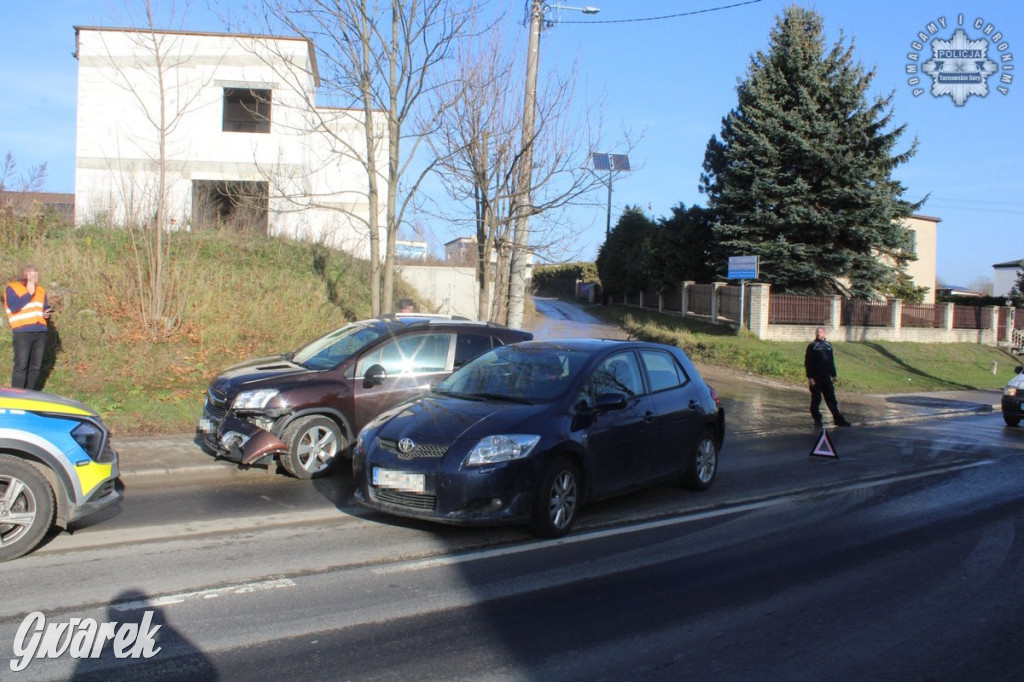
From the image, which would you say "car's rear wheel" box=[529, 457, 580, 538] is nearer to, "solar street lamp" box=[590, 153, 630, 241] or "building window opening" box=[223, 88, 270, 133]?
"solar street lamp" box=[590, 153, 630, 241]

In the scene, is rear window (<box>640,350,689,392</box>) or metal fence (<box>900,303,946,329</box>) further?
metal fence (<box>900,303,946,329</box>)

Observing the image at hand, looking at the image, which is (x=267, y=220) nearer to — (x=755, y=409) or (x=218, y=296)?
(x=218, y=296)

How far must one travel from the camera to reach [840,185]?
28.8 metres

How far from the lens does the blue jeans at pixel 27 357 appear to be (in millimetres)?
10539

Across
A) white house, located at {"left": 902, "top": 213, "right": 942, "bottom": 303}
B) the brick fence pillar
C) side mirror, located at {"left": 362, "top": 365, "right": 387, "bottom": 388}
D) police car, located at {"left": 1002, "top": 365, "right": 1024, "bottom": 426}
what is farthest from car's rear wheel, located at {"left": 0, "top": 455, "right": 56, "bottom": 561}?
white house, located at {"left": 902, "top": 213, "right": 942, "bottom": 303}

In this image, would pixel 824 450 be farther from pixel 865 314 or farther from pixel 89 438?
pixel 865 314

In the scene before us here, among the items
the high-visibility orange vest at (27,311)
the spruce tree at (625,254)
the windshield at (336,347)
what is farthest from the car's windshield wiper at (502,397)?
the spruce tree at (625,254)

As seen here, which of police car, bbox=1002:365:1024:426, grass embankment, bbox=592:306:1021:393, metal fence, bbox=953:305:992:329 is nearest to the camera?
police car, bbox=1002:365:1024:426

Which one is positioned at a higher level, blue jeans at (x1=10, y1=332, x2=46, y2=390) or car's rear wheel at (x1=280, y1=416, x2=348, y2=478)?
blue jeans at (x1=10, y1=332, x2=46, y2=390)

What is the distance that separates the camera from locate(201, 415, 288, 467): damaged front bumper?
827 cm

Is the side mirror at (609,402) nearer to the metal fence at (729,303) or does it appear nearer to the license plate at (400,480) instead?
the license plate at (400,480)

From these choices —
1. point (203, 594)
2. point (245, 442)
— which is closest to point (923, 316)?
point (245, 442)

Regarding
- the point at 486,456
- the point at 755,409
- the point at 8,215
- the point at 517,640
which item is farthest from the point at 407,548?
the point at 8,215

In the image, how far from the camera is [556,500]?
6.68 meters
